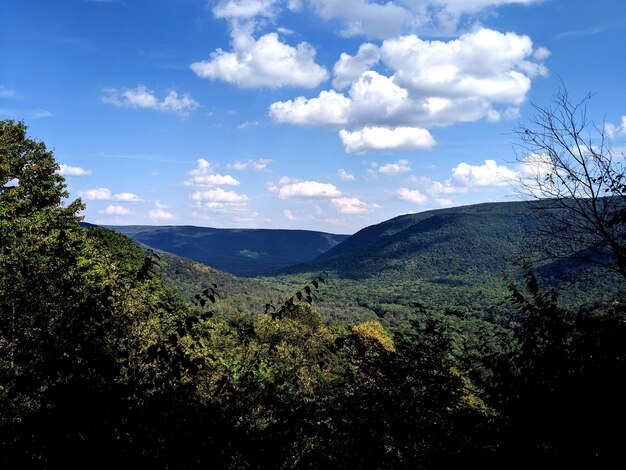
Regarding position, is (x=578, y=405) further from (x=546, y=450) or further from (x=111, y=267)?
(x=111, y=267)

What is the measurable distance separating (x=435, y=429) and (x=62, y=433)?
24.0ft

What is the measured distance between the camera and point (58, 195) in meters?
33.5

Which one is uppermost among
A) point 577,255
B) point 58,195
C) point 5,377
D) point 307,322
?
point 58,195

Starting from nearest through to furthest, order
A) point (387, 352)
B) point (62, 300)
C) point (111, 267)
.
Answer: point (387, 352) → point (62, 300) → point (111, 267)

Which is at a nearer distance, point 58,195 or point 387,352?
point 387,352

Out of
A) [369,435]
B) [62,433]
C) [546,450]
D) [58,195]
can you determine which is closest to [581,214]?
[546,450]

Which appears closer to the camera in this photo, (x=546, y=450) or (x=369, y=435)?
(x=546, y=450)

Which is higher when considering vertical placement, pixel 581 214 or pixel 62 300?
pixel 581 214

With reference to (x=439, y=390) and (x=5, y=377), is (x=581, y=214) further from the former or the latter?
(x=5, y=377)

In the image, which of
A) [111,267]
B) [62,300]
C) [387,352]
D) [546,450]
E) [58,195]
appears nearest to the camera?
[546,450]

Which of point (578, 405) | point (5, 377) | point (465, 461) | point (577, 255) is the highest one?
point (577, 255)

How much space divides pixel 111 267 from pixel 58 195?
1210 centimetres

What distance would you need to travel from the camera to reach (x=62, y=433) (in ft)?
22.9

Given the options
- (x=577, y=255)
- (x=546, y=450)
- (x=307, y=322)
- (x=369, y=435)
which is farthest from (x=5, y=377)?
(x=307, y=322)
